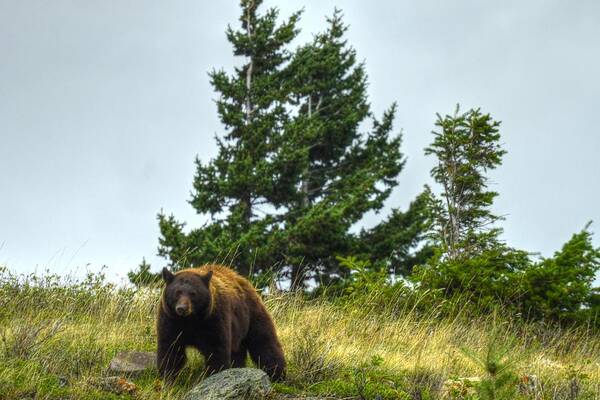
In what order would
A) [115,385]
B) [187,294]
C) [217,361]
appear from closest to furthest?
[115,385], [187,294], [217,361]

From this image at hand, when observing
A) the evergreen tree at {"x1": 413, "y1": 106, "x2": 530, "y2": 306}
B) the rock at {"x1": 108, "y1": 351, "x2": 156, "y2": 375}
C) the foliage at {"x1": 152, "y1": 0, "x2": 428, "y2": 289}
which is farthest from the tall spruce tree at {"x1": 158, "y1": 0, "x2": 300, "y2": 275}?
the rock at {"x1": 108, "y1": 351, "x2": 156, "y2": 375}

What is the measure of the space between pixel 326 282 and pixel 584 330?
12.2 meters

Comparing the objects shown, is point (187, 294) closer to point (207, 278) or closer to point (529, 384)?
point (207, 278)

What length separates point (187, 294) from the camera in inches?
230

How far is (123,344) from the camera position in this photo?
289 inches

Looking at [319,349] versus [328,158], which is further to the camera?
[328,158]

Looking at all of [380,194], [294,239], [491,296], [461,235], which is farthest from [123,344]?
[380,194]

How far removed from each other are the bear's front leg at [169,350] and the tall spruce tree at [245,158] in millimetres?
15167

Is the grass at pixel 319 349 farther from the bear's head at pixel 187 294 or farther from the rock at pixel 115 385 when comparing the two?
the bear's head at pixel 187 294

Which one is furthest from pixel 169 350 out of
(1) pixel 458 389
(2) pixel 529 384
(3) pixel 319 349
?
(2) pixel 529 384

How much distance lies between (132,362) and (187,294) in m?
1.14

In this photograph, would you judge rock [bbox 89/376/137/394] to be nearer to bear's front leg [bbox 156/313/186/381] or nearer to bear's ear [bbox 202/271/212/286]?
bear's front leg [bbox 156/313/186/381]

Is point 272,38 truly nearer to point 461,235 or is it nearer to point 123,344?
point 461,235

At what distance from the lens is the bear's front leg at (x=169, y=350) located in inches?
236
